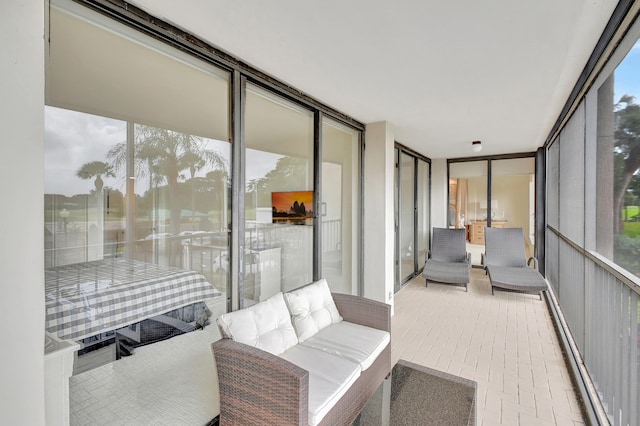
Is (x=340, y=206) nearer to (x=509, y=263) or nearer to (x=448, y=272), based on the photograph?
(x=448, y=272)

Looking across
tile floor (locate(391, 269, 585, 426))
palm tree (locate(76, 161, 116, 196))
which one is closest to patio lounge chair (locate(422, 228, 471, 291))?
tile floor (locate(391, 269, 585, 426))

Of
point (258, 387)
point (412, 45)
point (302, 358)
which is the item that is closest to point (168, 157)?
point (258, 387)

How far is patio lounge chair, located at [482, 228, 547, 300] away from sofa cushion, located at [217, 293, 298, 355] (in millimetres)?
3794

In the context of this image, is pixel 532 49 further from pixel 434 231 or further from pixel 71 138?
pixel 434 231

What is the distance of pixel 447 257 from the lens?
230 inches

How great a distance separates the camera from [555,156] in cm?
440

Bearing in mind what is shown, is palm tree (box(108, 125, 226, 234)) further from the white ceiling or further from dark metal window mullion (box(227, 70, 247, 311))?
the white ceiling

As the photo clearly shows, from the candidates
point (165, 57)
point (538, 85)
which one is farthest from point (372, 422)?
point (538, 85)

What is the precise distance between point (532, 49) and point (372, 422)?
8.12ft

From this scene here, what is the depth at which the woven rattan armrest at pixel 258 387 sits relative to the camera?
55.5 inches

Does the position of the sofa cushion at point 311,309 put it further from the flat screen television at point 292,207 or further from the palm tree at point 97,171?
the palm tree at point 97,171

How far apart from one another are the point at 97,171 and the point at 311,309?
1674mm

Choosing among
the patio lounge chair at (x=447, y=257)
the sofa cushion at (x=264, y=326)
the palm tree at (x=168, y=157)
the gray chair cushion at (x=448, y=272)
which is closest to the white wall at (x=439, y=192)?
the patio lounge chair at (x=447, y=257)

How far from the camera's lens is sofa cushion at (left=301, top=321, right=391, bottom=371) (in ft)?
6.48
